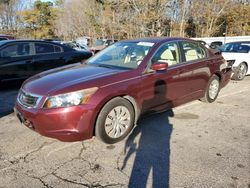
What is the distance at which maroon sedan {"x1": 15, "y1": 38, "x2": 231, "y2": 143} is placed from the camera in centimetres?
355

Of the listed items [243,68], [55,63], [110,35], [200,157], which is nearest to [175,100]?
[200,157]

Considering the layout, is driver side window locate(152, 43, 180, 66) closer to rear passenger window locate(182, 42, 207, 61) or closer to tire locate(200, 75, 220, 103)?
rear passenger window locate(182, 42, 207, 61)

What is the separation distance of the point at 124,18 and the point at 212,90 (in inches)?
868

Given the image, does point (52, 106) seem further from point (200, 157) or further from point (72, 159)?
point (200, 157)

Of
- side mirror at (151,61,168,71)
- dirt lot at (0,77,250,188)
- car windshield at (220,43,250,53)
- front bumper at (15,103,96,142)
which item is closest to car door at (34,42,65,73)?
dirt lot at (0,77,250,188)

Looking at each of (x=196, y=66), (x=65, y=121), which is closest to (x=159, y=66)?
(x=196, y=66)

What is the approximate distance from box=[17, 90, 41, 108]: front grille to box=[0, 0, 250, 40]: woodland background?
827 inches

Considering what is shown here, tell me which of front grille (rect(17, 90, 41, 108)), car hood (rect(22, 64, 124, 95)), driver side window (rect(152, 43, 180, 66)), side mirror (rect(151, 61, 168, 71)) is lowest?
front grille (rect(17, 90, 41, 108))

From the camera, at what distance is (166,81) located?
461 centimetres

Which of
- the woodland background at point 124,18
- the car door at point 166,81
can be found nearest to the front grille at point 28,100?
the car door at point 166,81

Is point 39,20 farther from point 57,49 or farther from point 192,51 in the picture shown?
point 192,51

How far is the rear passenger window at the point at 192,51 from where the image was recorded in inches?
205

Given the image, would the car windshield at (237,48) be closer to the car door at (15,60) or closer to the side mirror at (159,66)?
the side mirror at (159,66)

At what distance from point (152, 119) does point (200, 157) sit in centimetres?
151
